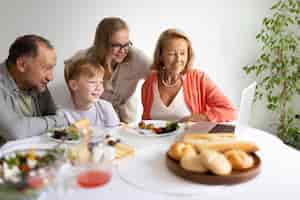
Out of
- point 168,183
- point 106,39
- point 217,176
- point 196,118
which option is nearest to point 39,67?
point 106,39

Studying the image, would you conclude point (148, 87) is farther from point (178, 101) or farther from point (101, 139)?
point (101, 139)

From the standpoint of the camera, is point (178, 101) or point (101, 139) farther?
point (178, 101)

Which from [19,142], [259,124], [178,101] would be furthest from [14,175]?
[259,124]

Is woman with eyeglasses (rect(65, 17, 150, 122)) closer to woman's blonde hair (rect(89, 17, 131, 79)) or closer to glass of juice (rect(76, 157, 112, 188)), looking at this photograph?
woman's blonde hair (rect(89, 17, 131, 79))

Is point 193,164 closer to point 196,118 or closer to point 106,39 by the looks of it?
point 196,118

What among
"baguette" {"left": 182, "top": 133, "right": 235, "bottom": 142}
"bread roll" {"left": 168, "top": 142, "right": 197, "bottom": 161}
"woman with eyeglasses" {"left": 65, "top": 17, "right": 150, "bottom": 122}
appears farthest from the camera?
"woman with eyeglasses" {"left": 65, "top": 17, "right": 150, "bottom": 122}

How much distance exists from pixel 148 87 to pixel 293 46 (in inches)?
54.2

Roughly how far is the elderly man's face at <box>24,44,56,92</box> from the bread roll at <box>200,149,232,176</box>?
0.98 meters

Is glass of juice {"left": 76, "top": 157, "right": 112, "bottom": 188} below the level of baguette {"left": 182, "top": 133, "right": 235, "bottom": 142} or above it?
below

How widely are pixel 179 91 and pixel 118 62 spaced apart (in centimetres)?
49

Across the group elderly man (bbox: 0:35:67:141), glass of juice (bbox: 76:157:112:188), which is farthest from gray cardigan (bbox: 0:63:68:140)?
glass of juice (bbox: 76:157:112:188)

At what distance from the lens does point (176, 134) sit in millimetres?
1595

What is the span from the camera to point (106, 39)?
2262mm

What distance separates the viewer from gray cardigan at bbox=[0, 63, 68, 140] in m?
1.56
